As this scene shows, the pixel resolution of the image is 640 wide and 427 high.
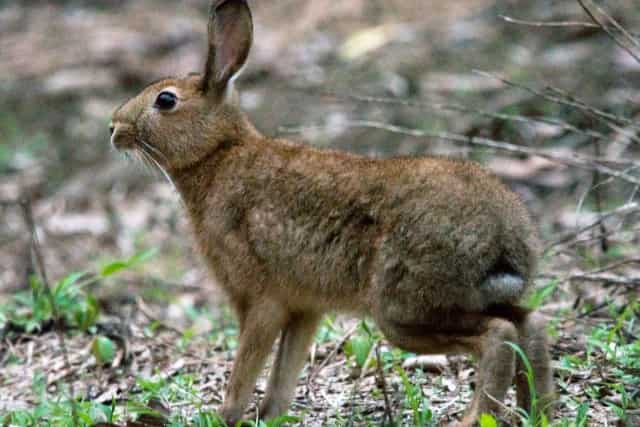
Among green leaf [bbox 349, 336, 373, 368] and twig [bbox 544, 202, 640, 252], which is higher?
twig [bbox 544, 202, 640, 252]

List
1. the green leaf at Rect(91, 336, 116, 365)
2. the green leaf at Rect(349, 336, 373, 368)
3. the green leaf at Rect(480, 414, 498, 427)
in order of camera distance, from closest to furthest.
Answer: the green leaf at Rect(480, 414, 498, 427), the green leaf at Rect(349, 336, 373, 368), the green leaf at Rect(91, 336, 116, 365)

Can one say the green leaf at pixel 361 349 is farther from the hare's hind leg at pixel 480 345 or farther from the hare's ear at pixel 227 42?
the hare's ear at pixel 227 42

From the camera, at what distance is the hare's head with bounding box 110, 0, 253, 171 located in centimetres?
609

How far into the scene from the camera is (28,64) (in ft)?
46.6

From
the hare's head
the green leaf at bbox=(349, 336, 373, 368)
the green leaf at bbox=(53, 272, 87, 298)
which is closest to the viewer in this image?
the green leaf at bbox=(349, 336, 373, 368)

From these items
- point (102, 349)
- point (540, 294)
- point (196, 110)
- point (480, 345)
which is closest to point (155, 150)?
point (196, 110)

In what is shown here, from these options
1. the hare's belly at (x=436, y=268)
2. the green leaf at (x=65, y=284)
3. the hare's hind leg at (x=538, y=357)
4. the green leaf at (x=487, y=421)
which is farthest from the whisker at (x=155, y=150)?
the green leaf at (x=487, y=421)

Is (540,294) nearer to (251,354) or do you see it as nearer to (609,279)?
(609,279)

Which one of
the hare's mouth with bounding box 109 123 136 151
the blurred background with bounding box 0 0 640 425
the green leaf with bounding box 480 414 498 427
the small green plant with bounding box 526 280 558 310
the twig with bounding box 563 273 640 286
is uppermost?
the blurred background with bounding box 0 0 640 425

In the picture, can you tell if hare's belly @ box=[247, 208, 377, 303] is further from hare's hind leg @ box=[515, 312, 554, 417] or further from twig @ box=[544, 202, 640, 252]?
twig @ box=[544, 202, 640, 252]

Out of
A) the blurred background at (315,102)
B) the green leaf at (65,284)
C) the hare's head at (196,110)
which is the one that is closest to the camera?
the hare's head at (196,110)

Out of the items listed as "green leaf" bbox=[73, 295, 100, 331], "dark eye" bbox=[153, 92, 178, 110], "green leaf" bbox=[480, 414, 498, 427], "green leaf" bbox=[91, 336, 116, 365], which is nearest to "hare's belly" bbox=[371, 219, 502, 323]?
"green leaf" bbox=[480, 414, 498, 427]

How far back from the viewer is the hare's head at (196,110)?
6094 millimetres

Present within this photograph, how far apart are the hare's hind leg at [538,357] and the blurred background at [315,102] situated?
1.69 meters
